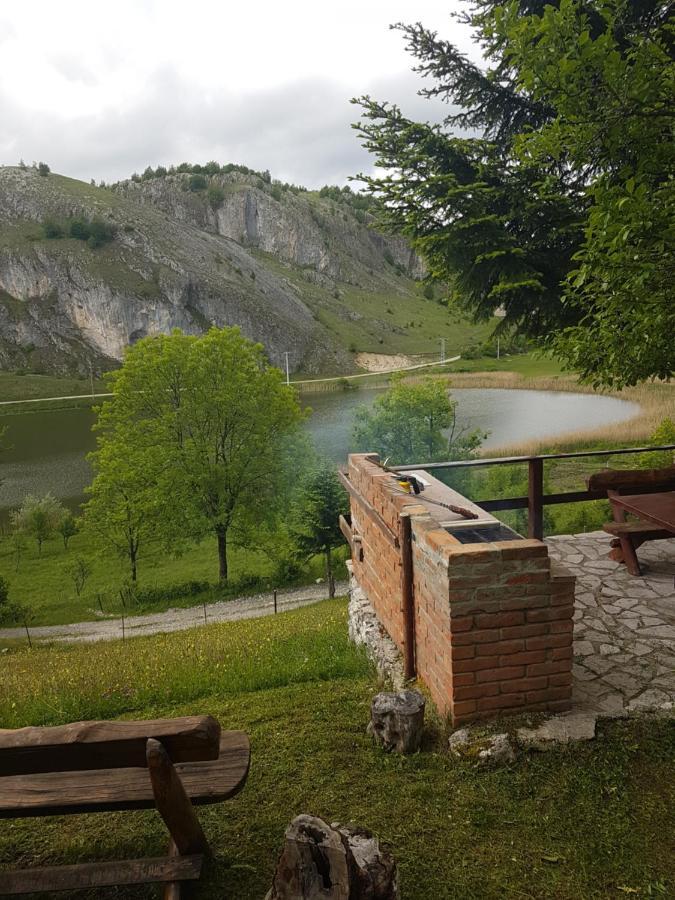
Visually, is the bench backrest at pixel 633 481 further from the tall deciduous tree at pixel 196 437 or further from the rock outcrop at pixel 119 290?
the rock outcrop at pixel 119 290

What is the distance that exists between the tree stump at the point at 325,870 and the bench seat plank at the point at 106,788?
64 cm

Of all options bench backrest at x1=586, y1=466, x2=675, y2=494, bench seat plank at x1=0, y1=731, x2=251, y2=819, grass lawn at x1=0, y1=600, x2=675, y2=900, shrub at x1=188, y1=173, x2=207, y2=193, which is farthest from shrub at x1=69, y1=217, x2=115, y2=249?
bench seat plank at x1=0, y1=731, x2=251, y2=819

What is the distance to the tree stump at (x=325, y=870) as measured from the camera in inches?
72.4

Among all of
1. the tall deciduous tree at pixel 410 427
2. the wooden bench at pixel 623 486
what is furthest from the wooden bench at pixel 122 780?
the tall deciduous tree at pixel 410 427

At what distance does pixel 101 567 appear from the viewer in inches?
1015

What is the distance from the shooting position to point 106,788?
2.35 meters

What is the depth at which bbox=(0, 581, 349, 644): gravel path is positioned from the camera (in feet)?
→ 56.2

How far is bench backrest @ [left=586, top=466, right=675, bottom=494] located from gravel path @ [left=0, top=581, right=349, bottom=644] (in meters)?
12.4

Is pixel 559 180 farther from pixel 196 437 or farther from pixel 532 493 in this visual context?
pixel 196 437

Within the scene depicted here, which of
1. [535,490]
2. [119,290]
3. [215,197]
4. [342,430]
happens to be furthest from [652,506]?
[215,197]

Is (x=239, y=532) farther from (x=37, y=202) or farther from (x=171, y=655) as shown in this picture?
(x=37, y=202)

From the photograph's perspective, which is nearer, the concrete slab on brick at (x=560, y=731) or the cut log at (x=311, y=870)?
the cut log at (x=311, y=870)

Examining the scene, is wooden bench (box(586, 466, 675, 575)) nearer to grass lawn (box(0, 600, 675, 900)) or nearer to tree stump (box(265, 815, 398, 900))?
grass lawn (box(0, 600, 675, 900))

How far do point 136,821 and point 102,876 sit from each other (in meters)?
0.72
